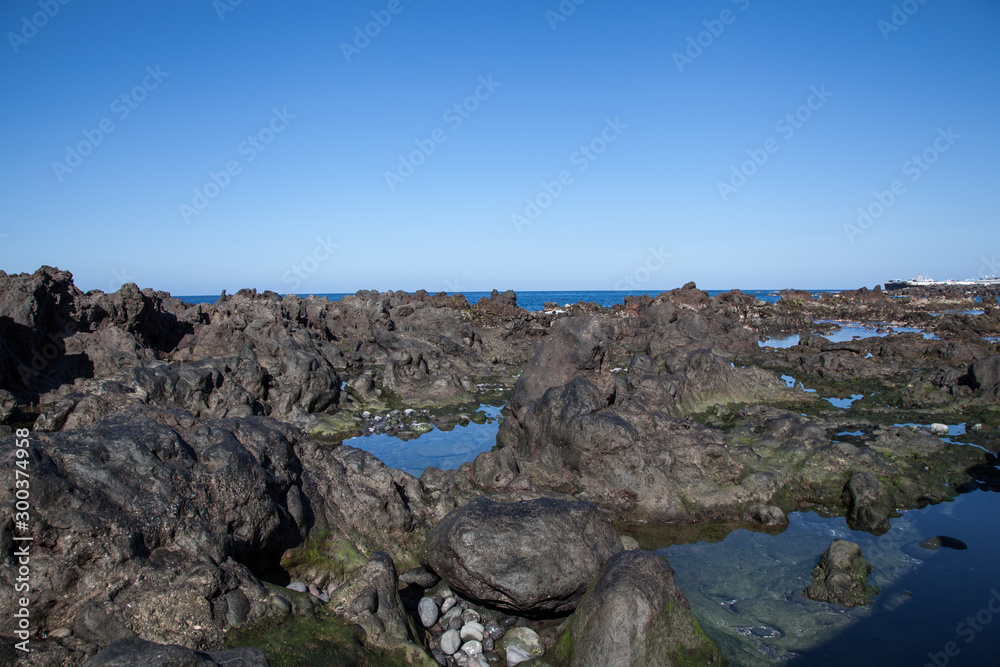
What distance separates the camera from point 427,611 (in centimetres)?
714

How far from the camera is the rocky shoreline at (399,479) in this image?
17.1ft

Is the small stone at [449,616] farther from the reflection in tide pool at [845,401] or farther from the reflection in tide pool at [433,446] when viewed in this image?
the reflection in tide pool at [845,401]

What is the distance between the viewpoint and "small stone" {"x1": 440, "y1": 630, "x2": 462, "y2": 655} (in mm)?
6574

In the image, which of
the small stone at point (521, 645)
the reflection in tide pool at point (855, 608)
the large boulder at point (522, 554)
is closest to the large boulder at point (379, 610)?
the large boulder at point (522, 554)

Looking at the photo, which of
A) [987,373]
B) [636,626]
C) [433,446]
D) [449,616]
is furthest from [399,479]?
[987,373]

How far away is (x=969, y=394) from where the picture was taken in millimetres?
18734

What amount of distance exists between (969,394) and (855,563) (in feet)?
47.3

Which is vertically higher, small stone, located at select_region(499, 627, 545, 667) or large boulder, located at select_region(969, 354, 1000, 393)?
large boulder, located at select_region(969, 354, 1000, 393)

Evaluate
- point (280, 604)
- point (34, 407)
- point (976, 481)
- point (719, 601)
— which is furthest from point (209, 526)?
point (976, 481)

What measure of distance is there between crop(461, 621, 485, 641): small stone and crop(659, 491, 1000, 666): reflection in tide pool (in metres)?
2.99

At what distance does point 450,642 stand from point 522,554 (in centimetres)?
128

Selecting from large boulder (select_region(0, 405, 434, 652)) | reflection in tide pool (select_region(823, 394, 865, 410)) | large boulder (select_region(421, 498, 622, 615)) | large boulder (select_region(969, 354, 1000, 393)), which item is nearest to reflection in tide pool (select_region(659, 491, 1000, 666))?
large boulder (select_region(421, 498, 622, 615))

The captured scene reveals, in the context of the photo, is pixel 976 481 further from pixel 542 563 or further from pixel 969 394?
pixel 542 563

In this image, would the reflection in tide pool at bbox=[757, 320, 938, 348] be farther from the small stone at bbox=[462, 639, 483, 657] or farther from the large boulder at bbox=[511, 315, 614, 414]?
the small stone at bbox=[462, 639, 483, 657]
